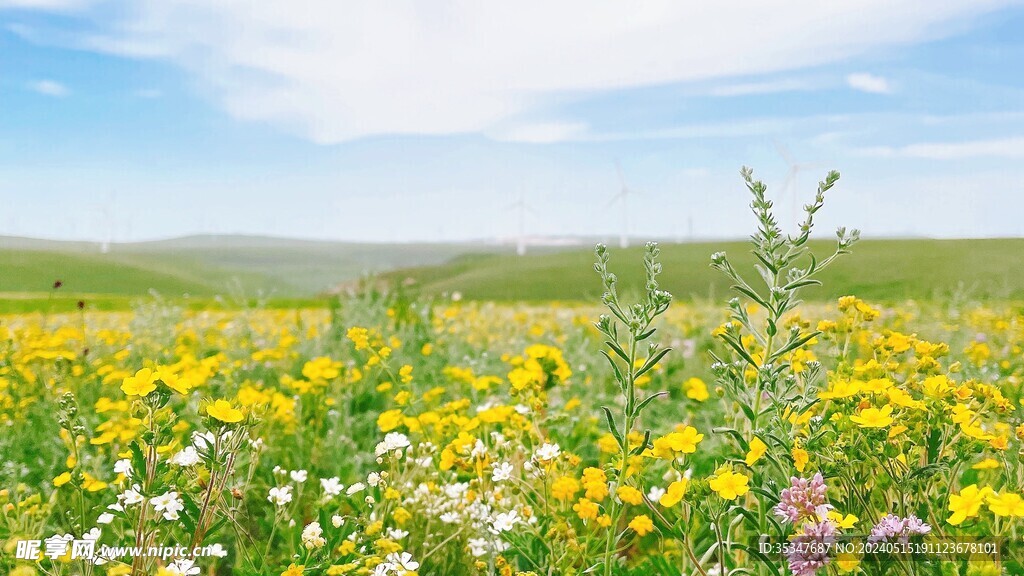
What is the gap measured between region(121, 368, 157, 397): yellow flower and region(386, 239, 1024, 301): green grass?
8.02 m

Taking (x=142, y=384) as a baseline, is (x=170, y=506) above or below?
below

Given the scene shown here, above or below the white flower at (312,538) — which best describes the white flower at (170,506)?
above

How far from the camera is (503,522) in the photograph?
230 centimetres

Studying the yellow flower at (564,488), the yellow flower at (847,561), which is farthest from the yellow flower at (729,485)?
the yellow flower at (564,488)

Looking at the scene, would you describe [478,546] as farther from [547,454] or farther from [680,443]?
[680,443]

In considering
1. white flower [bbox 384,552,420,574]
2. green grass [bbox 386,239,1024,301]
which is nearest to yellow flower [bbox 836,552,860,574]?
white flower [bbox 384,552,420,574]

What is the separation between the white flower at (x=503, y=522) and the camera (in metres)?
2.23

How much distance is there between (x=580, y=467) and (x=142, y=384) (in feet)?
6.61

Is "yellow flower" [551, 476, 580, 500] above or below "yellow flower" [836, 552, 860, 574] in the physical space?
below

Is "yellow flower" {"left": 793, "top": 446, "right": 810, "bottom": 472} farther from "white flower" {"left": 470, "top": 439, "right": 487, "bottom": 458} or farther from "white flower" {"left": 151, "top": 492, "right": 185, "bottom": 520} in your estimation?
"white flower" {"left": 151, "top": 492, "right": 185, "bottom": 520}

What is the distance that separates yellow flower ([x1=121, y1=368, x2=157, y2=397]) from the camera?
1.79 metres

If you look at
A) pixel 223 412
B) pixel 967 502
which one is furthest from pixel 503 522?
pixel 967 502

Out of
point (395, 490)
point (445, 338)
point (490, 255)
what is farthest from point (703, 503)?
point (490, 255)

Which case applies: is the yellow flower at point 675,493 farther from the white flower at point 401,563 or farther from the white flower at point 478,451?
the white flower at point 478,451
